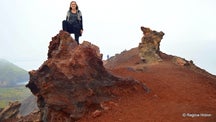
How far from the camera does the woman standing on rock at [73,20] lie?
72.2ft

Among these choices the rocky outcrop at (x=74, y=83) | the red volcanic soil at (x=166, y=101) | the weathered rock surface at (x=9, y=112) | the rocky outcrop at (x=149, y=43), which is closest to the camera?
the red volcanic soil at (x=166, y=101)

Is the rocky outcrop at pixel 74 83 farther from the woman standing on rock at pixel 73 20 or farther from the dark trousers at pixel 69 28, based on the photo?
the woman standing on rock at pixel 73 20

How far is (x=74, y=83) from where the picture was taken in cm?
1922

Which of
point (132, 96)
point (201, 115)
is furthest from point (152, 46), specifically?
point (201, 115)

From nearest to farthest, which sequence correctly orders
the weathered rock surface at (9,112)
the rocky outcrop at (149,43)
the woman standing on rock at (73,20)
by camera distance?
the woman standing on rock at (73,20)
the rocky outcrop at (149,43)
the weathered rock surface at (9,112)

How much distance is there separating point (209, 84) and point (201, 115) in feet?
26.7

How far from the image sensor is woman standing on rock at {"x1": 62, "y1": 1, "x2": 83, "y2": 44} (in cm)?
2200

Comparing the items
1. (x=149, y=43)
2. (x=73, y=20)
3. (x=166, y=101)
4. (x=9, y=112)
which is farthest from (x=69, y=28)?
(x=9, y=112)

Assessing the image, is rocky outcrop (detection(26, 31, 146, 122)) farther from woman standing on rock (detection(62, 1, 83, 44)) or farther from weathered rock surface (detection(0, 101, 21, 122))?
weathered rock surface (detection(0, 101, 21, 122))

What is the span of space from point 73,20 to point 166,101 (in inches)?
280

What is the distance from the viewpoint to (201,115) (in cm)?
1689

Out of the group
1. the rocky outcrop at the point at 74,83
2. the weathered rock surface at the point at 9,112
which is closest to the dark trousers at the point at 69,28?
the rocky outcrop at the point at 74,83

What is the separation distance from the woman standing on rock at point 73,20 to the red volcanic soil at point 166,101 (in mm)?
4254

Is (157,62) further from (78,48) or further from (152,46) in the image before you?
(78,48)
